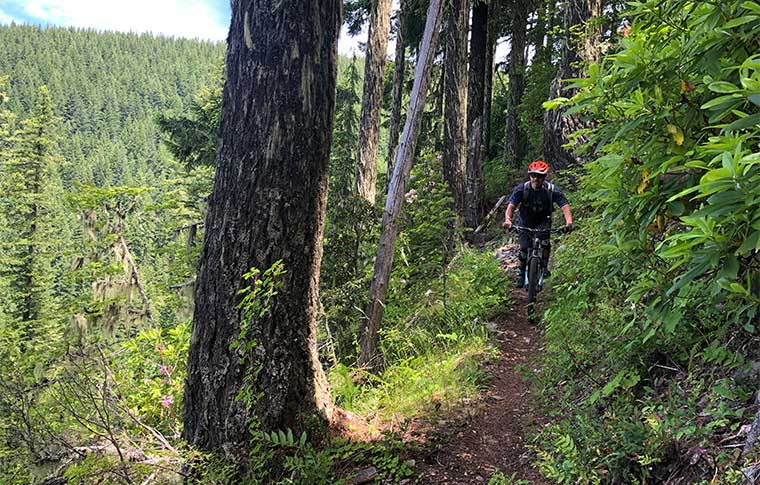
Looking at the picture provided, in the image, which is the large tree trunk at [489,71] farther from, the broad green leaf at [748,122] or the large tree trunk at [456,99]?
the broad green leaf at [748,122]

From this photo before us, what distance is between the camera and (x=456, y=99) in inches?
379

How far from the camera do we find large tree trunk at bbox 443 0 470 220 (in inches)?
378

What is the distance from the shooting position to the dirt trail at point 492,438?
10.4ft

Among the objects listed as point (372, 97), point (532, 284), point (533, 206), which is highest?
point (372, 97)

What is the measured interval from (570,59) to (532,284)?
168 inches

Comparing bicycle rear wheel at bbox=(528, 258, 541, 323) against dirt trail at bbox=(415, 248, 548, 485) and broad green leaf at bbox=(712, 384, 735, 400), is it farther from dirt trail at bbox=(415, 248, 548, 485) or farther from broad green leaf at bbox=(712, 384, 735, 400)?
broad green leaf at bbox=(712, 384, 735, 400)

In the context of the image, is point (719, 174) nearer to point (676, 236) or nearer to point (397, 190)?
point (676, 236)

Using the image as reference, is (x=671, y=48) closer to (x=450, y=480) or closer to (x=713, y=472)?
(x=713, y=472)

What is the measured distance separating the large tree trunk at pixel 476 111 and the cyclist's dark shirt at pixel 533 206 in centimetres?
536

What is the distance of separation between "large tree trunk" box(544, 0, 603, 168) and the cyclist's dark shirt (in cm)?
A: 154

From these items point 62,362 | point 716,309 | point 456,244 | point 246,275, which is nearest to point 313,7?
point 246,275

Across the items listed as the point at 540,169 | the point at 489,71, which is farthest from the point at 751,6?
the point at 489,71

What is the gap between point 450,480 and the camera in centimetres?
312

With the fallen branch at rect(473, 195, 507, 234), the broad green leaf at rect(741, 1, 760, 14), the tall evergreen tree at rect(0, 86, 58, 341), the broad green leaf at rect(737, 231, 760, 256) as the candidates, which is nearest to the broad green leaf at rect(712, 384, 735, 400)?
the broad green leaf at rect(737, 231, 760, 256)
